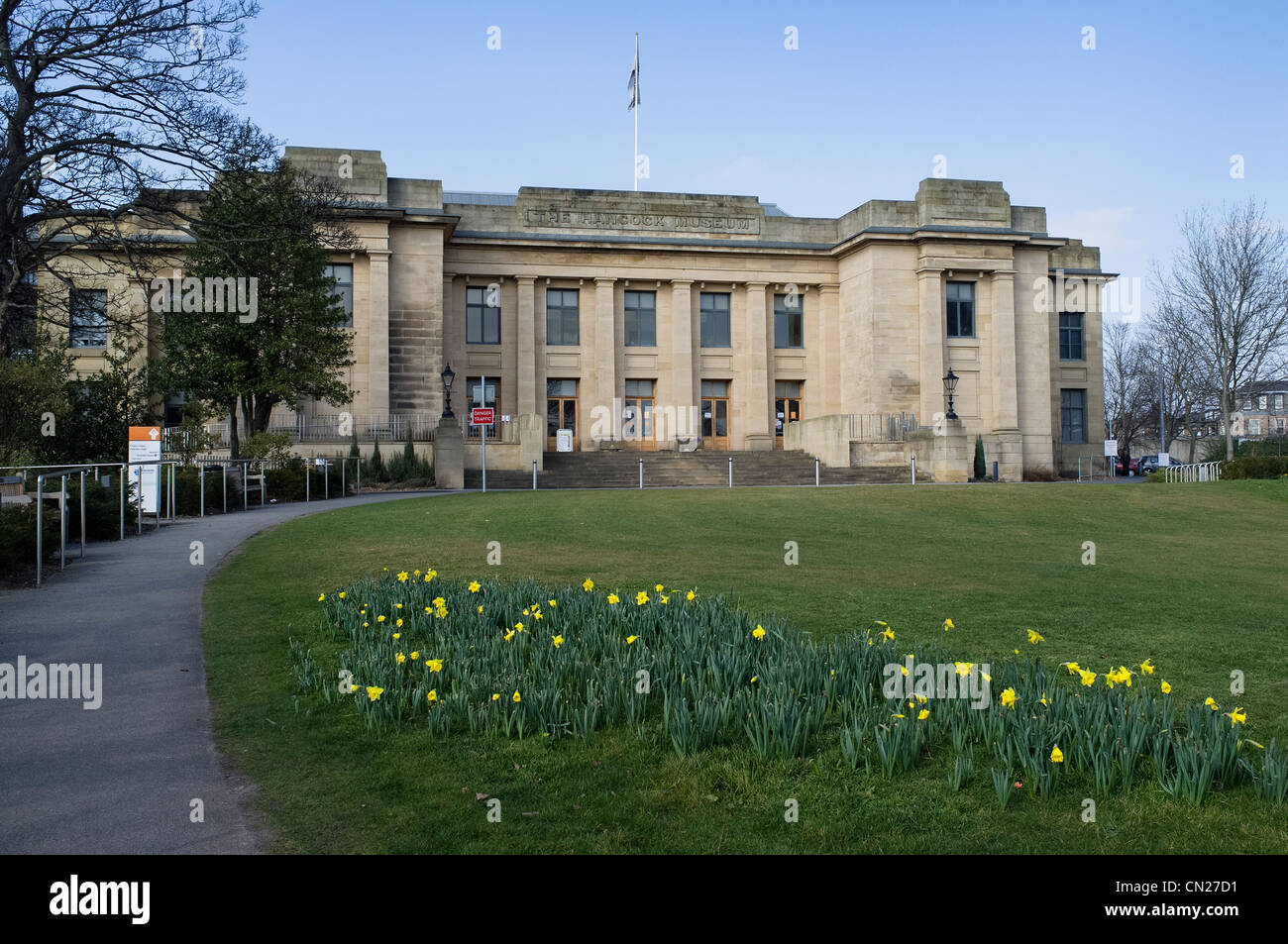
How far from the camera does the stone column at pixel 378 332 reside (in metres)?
42.7

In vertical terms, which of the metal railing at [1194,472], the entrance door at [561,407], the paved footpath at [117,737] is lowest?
the paved footpath at [117,737]

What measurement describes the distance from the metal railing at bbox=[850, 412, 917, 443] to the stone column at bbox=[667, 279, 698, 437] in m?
8.07

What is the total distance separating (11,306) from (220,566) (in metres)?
8.17

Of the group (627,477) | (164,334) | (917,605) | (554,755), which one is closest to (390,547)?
(917,605)

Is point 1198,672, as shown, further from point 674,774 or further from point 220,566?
point 220,566

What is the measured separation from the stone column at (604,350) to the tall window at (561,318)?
132 cm

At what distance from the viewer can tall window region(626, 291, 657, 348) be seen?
4925cm

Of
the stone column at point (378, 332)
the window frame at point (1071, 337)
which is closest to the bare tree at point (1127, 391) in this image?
the window frame at point (1071, 337)

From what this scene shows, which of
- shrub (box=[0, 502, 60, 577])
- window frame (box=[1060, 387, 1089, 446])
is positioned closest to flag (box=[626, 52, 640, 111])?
window frame (box=[1060, 387, 1089, 446])

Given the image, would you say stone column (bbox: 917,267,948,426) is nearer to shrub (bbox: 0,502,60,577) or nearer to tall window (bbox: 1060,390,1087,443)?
tall window (bbox: 1060,390,1087,443)

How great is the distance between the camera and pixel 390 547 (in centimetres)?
1530

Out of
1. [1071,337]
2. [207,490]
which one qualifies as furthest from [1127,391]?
[207,490]

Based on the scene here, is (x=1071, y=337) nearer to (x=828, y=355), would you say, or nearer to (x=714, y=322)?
(x=828, y=355)

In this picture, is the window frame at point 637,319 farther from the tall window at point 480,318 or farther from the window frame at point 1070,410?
the window frame at point 1070,410
